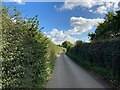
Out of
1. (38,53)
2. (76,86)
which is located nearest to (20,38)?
(38,53)

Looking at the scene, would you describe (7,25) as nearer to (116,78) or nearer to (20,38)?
(20,38)

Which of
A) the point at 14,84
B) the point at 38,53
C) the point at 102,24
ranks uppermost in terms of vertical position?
the point at 102,24

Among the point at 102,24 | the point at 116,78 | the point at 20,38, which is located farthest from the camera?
the point at 102,24

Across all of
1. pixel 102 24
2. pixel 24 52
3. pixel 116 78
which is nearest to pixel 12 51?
pixel 24 52

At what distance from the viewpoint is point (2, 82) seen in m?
5.60

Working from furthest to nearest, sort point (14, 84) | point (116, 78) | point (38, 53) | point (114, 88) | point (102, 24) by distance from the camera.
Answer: point (102, 24) < point (116, 78) < point (114, 88) < point (38, 53) < point (14, 84)

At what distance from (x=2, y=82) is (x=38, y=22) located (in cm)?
504

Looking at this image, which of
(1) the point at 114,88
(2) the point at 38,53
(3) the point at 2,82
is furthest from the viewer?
(1) the point at 114,88

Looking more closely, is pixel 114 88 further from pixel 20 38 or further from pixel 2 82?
pixel 2 82

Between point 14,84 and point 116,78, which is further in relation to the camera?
point 116,78

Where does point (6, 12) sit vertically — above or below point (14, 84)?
above

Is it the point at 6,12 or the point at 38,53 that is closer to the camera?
the point at 6,12

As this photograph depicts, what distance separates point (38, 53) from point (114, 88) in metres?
4.40

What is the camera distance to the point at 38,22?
10.2 m
